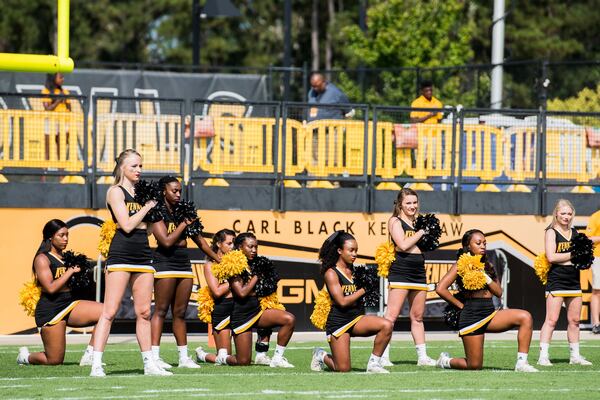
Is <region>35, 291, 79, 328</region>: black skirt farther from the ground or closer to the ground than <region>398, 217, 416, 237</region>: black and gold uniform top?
closer to the ground

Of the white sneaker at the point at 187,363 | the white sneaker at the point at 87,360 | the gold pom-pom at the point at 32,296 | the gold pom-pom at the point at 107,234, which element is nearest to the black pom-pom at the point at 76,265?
the gold pom-pom at the point at 32,296

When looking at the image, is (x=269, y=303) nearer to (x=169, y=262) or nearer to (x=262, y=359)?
(x=262, y=359)

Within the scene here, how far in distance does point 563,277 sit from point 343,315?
234 centimetres

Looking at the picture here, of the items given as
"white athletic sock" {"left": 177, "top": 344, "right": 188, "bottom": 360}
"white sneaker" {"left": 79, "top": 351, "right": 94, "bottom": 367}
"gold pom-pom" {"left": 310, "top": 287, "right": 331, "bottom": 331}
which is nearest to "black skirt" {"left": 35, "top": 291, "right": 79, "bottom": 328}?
"white sneaker" {"left": 79, "top": 351, "right": 94, "bottom": 367}

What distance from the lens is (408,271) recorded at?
12477 mm

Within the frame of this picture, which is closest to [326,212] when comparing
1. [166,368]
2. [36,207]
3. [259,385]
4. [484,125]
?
[484,125]

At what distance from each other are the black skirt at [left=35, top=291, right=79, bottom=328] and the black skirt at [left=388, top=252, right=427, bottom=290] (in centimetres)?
304

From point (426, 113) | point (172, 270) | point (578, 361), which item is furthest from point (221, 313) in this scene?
point (426, 113)

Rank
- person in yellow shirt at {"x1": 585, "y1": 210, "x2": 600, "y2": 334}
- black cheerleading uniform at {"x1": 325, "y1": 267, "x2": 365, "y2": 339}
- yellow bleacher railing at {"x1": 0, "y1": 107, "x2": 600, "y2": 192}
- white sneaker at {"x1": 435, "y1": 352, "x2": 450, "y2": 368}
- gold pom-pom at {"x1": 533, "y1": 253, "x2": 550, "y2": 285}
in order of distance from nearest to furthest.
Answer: black cheerleading uniform at {"x1": 325, "y1": 267, "x2": 365, "y2": 339}, white sneaker at {"x1": 435, "y1": 352, "x2": 450, "y2": 368}, gold pom-pom at {"x1": 533, "y1": 253, "x2": 550, "y2": 285}, yellow bleacher railing at {"x1": 0, "y1": 107, "x2": 600, "y2": 192}, person in yellow shirt at {"x1": 585, "y1": 210, "x2": 600, "y2": 334}

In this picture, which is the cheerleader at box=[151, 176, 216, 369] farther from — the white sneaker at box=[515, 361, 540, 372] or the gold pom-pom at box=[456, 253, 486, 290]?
the white sneaker at box=[515, 361, 540, 372]

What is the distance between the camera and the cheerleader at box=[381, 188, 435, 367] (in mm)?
12406

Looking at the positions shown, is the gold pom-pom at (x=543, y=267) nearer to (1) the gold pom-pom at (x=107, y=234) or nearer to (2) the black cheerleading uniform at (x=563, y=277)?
(2) the black cheerleading uniform at (x=563, y=277)

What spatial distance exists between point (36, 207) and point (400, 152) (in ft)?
15.5

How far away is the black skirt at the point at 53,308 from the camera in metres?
12.1
